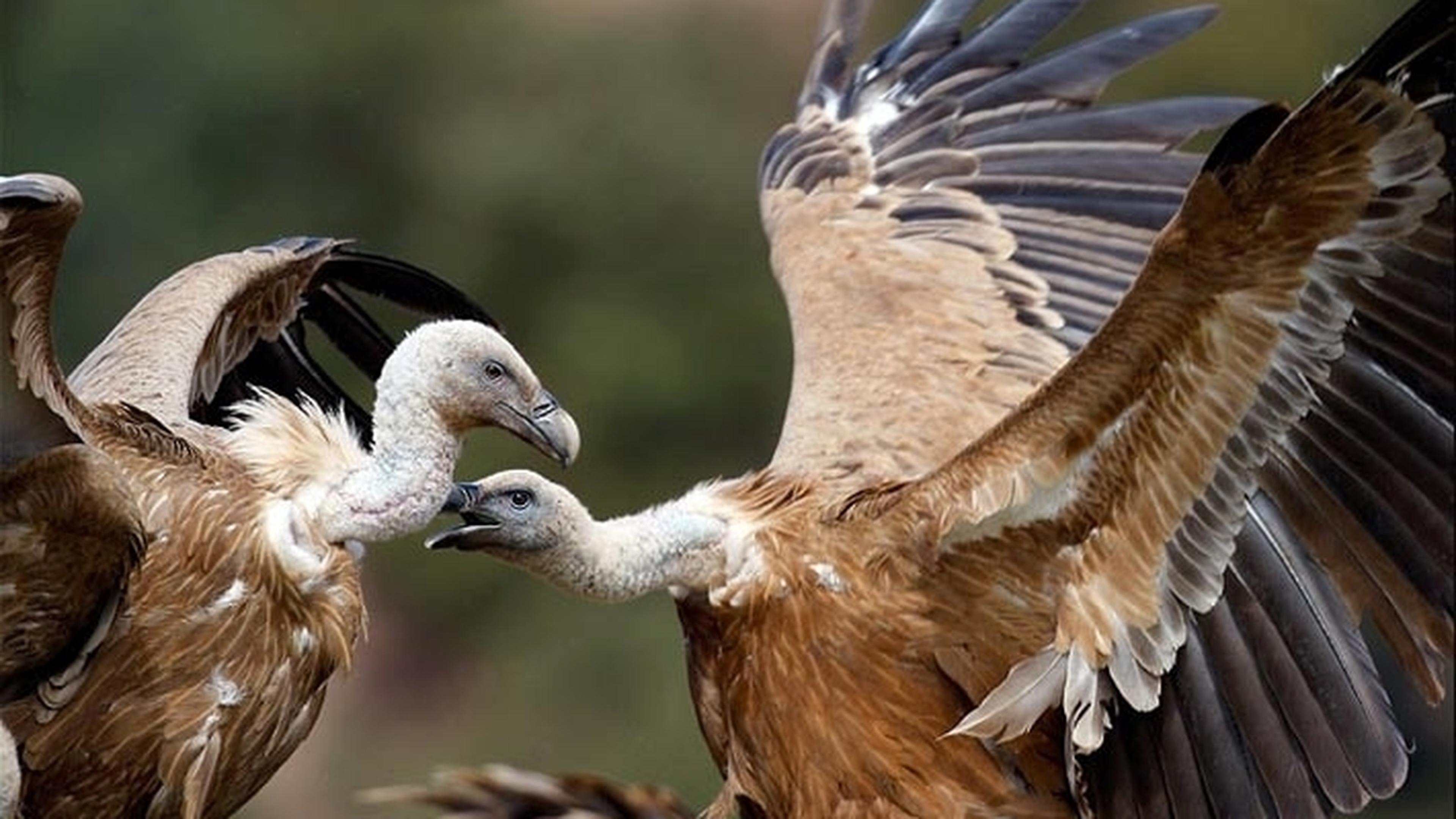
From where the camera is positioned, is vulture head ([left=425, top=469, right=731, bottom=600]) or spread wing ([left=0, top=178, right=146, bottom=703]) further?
vulture head ([left=425, top=469, right=731, bottom=600])

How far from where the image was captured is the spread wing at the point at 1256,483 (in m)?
6.14

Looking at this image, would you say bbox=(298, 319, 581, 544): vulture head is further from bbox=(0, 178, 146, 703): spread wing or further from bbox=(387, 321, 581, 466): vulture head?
bbox=(0, 178, 146, 703): spread wing

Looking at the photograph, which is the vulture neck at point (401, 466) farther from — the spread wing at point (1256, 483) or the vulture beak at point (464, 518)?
the spread wing at point (1256, 483)

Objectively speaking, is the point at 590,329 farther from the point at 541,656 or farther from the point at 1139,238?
the point at 1139,238

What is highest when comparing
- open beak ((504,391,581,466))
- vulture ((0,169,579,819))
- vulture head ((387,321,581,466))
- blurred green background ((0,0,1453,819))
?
vulture head ((387,321,581,466))

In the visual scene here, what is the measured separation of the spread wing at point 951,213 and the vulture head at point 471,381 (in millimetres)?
979

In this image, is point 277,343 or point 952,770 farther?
point 277,343

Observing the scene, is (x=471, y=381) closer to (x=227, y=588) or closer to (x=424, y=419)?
(x=424, y=419)

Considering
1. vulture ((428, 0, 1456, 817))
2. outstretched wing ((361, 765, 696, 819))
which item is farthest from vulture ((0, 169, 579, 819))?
outstretched wing ((361, 765, 696, 819))

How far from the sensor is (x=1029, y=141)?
9266mm

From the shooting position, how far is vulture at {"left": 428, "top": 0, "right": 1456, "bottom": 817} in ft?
20.4

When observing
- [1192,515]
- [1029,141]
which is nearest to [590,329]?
[1029,141]

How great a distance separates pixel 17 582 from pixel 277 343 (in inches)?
67.2

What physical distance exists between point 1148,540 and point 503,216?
13.0 metres
